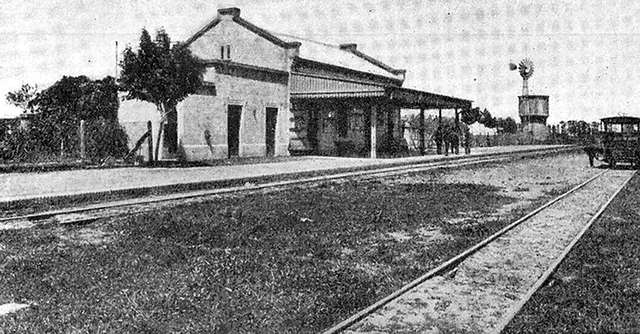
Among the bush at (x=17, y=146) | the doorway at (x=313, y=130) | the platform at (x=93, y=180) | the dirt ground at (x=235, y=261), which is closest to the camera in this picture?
the dirt ground at (x=235, y=261)

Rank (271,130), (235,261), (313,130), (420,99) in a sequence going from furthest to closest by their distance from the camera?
1. (313,130)
2. (420,99)
3. (271,130)
4. (235,261)

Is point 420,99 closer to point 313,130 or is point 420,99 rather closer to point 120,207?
point 313,130

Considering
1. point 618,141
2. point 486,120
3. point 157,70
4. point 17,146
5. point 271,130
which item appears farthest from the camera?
point 486,120

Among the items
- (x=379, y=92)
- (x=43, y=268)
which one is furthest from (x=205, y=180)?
(x=379, y=92)

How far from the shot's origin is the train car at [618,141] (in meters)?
24.9

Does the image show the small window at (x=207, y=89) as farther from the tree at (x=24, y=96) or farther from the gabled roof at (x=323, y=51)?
the tree at (x=24, y=96)

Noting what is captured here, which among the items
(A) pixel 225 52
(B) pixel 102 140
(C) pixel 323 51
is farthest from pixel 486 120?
(B) pixel 102 140

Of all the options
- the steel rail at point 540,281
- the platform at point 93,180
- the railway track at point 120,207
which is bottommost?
the steel rail at point 540,281

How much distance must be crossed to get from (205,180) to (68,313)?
10.6 m

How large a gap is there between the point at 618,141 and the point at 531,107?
4475 cm

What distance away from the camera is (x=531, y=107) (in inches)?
2694

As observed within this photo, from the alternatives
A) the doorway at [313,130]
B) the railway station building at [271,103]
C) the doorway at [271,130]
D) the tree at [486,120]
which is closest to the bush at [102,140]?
the railway station building at [271,103]

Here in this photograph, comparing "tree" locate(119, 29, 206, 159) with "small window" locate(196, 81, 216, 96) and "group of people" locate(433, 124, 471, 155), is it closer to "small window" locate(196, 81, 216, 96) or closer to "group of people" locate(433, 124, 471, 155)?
"small window" locate(196, 81, 216, 96)

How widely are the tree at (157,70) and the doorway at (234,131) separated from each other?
577 centimetres
